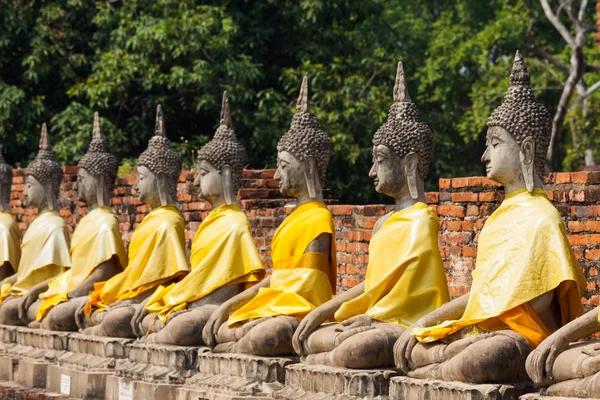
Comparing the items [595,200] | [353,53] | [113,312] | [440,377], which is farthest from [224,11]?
[440,377]

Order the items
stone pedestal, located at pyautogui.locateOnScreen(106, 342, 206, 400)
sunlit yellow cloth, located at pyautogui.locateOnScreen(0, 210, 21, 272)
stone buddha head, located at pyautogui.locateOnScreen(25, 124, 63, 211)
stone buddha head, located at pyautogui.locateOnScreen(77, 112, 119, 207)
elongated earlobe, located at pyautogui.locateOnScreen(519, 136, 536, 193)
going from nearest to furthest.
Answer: elongated earlobe, located at pyautogui.locateOnScreen(519, 136, 536, 193) < stone pedestal, located at pyautogui.locateOnScreen(106, 342, 206, 400) < stone buddha head, located at pyautogui.locateOnScreen(77, 112, 119, 207) < stone buddha head, located at pyautogui.locateOnScreen(25, 124, 63, 211) < sunlit yellow cloth, located at pyautogui.locateOnScreen(0, 210, 21, 272)

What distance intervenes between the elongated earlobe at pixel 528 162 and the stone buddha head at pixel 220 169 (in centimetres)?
305

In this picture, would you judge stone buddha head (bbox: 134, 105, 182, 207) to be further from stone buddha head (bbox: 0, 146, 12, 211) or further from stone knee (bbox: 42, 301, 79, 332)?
stone buddha head (bbox: 0, 146, 12, 211)

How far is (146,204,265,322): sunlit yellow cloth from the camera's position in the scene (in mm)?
8820

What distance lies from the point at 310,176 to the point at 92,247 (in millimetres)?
2950

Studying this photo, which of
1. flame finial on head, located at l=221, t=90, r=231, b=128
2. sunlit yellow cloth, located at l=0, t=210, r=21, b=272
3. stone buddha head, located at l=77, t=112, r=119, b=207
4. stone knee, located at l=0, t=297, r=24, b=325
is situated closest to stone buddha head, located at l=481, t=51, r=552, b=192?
flame finial on head, located at l=221, t=90, r=231, b=128

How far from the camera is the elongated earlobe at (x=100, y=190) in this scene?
1081 cm

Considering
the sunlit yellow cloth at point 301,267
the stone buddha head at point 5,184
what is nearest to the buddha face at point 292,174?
the sunlit yellow cloth at point 301,267

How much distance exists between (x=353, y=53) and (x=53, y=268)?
19.7 feet

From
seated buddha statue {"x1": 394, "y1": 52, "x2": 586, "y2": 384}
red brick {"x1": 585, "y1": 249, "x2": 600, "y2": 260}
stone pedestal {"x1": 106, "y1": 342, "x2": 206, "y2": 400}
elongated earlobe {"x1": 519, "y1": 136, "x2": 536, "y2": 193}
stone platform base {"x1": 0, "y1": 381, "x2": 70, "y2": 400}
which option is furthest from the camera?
stone platform base {"x1": 0, "y1": 381, "x2": 70, "y2": 400}

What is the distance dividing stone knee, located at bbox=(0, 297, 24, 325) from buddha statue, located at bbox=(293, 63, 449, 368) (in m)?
4.63

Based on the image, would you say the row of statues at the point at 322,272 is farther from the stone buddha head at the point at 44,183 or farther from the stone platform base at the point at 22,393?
the stone platform base at the point at 22,393

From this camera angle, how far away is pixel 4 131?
15.8 m

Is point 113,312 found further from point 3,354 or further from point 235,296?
point 3,354
